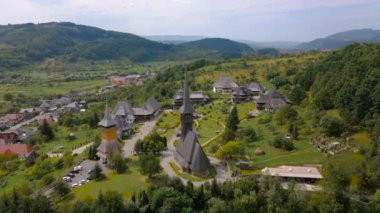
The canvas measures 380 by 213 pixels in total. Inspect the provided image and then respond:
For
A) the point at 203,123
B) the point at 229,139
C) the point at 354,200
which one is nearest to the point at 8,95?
the point at 203,123

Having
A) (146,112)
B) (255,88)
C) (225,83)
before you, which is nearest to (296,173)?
(146,112)

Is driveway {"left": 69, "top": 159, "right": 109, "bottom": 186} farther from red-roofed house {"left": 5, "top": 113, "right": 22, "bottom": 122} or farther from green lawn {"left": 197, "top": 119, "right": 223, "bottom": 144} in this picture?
red-roofed house {"left": 5, "top": 113, "right": 22, "bottom": 122}

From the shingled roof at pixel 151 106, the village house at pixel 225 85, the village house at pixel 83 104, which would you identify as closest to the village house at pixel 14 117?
the village house at pixel 83 104

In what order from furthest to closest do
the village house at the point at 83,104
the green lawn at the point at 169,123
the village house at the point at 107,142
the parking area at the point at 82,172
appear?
1. the village house at the point at 83,104
2. the green lawn at the point at 169,123
3. the village house at the point at 107,142
4. the parking area at the point at 82,172

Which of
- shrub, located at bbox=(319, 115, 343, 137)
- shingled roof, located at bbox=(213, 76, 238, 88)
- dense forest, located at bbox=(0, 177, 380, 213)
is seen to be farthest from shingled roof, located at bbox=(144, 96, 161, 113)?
dense forest, located at bbox=(0, 177, 380, 213)

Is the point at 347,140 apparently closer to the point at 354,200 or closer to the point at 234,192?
the point at 354,200

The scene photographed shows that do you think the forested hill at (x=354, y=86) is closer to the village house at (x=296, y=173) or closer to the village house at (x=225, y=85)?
the village house at (x=296, y=173)
